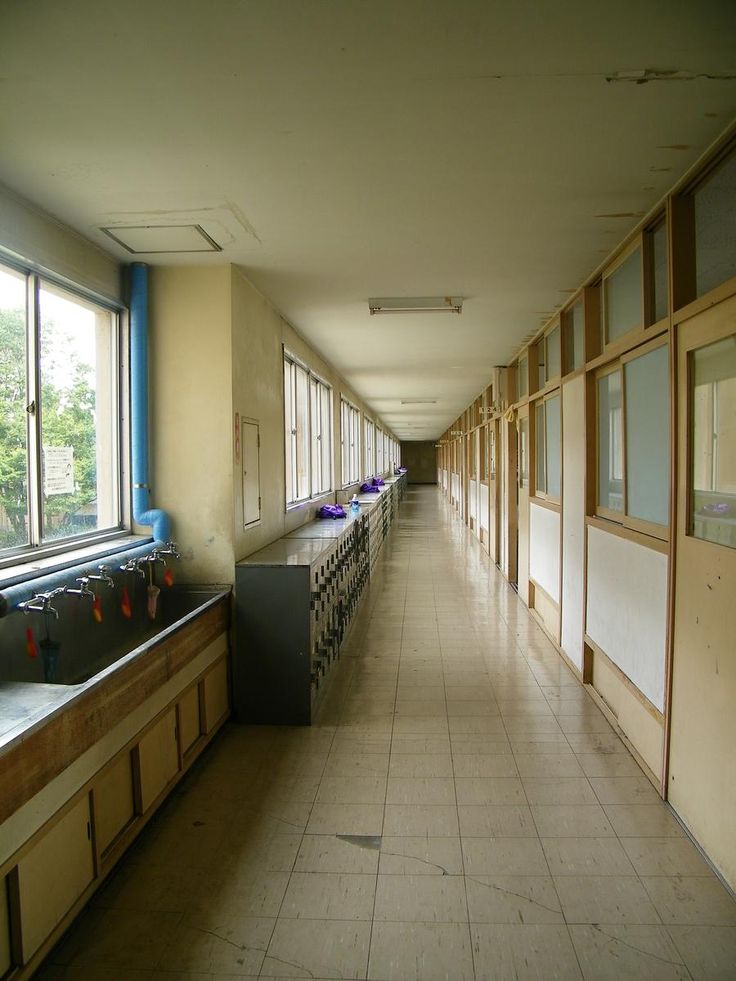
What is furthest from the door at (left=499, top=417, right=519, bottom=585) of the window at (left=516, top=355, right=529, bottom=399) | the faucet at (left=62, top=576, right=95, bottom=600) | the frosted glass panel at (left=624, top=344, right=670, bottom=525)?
the faucet at (left=62, top=576, right=95, bottom=600)

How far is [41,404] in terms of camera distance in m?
2.74

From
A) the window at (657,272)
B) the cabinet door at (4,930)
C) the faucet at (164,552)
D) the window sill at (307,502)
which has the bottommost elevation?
the cabinet door at (4,930)

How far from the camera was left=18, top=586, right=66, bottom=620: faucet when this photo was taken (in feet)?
7.62

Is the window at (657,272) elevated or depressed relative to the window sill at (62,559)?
elevated

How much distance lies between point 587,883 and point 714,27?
2670 millimetres

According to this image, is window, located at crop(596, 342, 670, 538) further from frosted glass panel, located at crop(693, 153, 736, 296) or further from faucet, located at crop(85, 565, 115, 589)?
faucet, located at crop(85, 565, 115, 589)

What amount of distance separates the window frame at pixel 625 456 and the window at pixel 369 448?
27.5ft

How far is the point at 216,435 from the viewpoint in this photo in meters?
3.62

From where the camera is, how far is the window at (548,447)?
508 cm

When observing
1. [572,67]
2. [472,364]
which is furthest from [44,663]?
[472,364]

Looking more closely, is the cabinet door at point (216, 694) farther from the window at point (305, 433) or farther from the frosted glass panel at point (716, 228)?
the frosted glass panel at point (716, 228)

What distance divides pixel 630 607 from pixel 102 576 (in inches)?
102

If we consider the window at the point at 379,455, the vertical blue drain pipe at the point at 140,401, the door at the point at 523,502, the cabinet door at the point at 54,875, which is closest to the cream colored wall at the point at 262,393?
the vertical blue drain pipe at the point at 140,401

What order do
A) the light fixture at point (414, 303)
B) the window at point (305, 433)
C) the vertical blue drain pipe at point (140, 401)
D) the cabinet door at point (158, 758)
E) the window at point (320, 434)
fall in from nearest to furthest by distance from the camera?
the cabinet door at point (158, 758)
the vertical blue drain pipe at point (140, 401)
the light fixture at point (414, 303)
the window at point (305, 433)
the window at point (320, 434)
